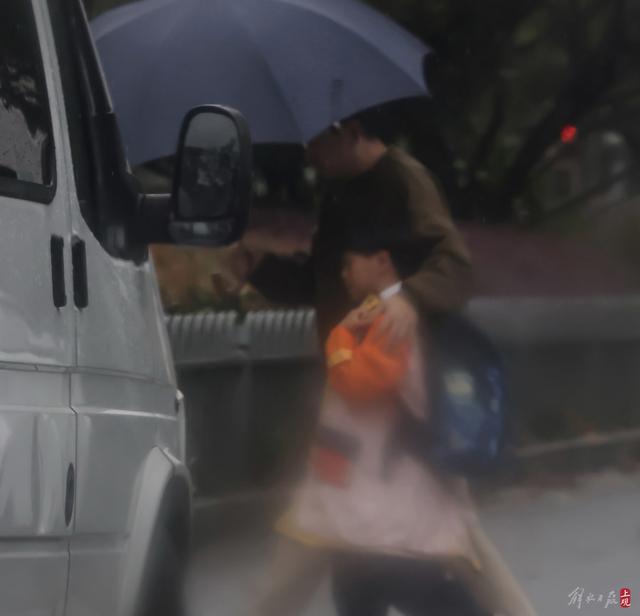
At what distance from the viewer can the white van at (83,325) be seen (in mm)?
3234

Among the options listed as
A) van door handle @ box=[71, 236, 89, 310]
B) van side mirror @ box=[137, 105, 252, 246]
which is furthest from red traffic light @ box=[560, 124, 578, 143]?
van door handle @ box=[71, 236, 89, 310]

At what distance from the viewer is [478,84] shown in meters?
16.6

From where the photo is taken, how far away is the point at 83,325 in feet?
11.8

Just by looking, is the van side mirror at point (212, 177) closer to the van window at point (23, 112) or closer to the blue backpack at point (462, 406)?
the van window at point (23, 112)

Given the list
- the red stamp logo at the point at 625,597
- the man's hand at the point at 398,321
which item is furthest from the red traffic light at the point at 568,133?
the man's hand at the point at 398,321

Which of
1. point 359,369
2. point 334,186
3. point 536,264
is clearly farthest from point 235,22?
point 536,264

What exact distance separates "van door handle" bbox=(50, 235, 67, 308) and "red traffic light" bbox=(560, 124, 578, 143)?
1358 cm

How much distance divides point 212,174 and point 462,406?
110cm

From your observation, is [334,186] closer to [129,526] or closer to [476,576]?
[476,576]

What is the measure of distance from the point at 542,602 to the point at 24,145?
4385 millimetres

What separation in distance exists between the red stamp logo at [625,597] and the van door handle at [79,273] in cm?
414

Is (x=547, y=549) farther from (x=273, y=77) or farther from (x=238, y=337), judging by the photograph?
(x=273, y=77)

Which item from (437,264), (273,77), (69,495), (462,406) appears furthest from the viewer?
(273,77)

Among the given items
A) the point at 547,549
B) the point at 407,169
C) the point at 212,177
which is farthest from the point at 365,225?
the point at 547,549
